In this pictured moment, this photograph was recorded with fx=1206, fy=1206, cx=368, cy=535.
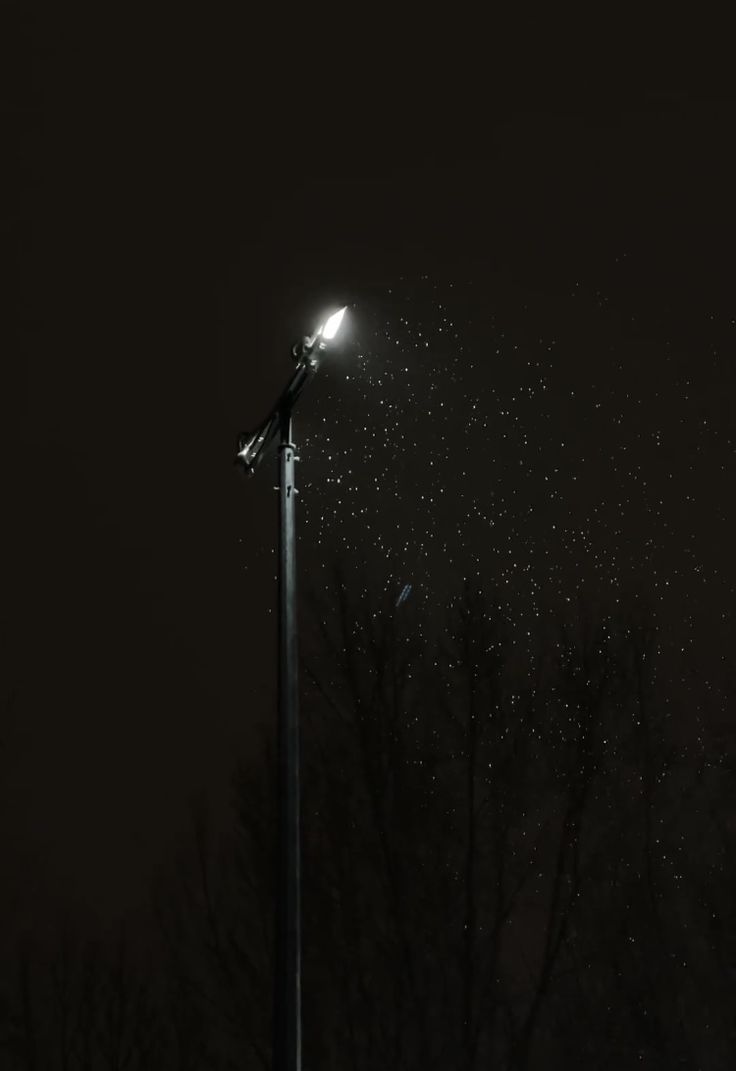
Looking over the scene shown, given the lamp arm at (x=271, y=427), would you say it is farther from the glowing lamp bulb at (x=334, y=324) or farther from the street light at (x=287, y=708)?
the glowing lamp bulb at (x=334, y=324)

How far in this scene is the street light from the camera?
5.95 metres

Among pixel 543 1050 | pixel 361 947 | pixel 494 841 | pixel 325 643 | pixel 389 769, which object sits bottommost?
Answer: pixel 543 1050

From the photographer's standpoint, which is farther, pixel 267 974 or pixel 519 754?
pixel 267 974

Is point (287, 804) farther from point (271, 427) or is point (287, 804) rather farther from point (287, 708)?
point (271, 427)

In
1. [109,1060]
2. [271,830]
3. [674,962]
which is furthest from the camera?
[109,1060]

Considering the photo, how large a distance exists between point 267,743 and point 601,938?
21.3ft

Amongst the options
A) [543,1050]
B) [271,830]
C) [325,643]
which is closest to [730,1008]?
[543,1050]

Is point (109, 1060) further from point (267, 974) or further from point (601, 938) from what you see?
point (601, 938)

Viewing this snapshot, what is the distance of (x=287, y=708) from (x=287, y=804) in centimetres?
54

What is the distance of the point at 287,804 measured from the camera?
6422 mm

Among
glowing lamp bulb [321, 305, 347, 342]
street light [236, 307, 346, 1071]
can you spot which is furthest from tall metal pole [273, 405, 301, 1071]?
glowing lamp bulb [321, 305, 347, 342]

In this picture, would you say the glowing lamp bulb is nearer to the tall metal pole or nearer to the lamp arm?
the lamp arm

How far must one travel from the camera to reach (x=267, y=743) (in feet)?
63.9

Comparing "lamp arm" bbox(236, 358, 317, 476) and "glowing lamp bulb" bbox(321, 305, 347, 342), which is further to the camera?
"lamp arm" bbox(236, 358, 317, 476)
